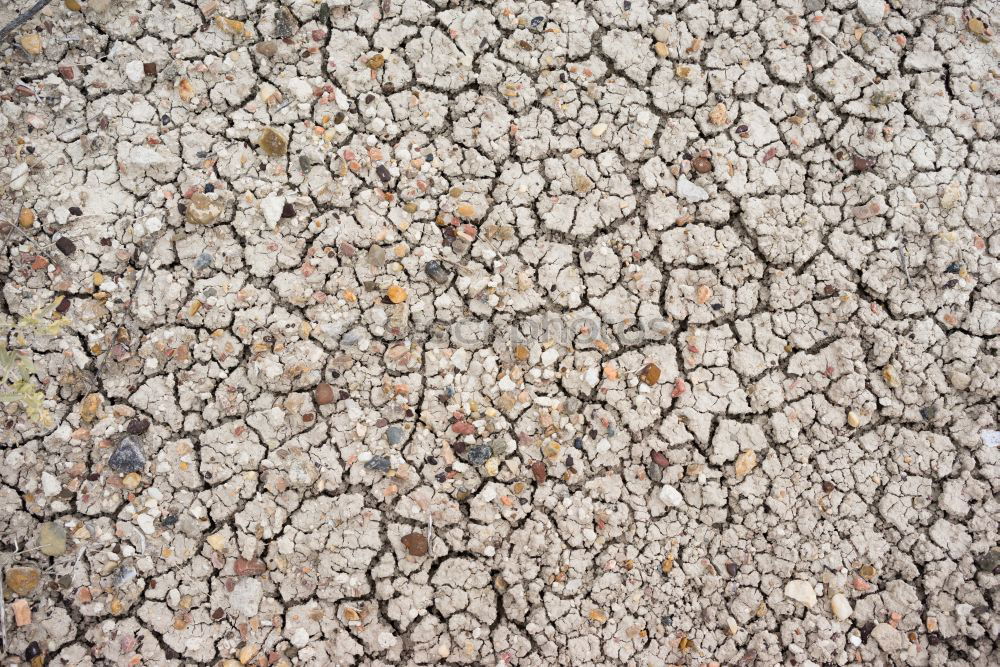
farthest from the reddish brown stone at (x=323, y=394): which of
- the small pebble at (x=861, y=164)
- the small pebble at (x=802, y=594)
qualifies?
the small pebble at (x=861, y=164)

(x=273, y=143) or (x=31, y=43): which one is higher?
(x=31, y=43)

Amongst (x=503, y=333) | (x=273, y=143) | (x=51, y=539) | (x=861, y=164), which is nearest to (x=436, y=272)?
(x=503, y=333)

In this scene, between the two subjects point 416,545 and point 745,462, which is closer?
point 416,545

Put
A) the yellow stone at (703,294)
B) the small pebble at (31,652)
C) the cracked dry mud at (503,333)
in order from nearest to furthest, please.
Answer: the small pebble at (31,652) → the cracked dry mud at (503,333) → the yellow stone at (703,294)

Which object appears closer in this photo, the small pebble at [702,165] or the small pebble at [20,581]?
the small pebble at [20,581]

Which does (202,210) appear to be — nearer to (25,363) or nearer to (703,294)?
(25,363)

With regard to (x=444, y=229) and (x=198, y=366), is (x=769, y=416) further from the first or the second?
(x=198, y=366)

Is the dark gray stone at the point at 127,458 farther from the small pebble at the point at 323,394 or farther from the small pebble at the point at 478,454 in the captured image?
the small pebble at the point at 478,454

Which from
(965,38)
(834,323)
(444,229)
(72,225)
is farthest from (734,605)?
(72,225)
